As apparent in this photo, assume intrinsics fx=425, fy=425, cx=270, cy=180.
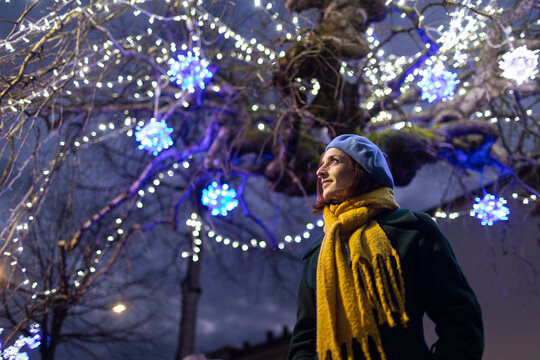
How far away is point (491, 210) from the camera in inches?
154

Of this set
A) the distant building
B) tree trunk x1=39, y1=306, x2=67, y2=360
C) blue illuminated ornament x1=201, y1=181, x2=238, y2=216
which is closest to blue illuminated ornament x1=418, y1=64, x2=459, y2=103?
blue illuminated ornament x1=201, y1=181, x2=238, y2=216

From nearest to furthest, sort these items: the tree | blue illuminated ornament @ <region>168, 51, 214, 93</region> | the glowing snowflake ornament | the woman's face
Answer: the woman's face < the glowing snowflake ornament < blue illuminated ornament @ <region>168, 51, 214, 93</region> < the tree

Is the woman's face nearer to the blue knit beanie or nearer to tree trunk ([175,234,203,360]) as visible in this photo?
the blue knit beanie

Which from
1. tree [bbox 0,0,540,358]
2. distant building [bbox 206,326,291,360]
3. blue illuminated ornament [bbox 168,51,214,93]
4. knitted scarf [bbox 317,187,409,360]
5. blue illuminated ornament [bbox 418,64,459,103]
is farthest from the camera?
distant building [bbox 206,326,291,360]

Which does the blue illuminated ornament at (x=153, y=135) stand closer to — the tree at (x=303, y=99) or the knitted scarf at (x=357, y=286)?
the tree at (x=303, y=99)

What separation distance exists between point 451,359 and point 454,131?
3.76m

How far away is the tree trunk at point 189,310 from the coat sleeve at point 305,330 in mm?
5819

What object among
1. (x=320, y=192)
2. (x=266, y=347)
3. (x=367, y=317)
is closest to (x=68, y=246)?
(x=320, y=192)

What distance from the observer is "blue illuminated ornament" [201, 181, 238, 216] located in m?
4.24

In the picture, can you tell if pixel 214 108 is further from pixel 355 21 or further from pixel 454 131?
pixel 454 131

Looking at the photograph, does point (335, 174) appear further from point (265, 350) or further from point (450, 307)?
point (265, 350)

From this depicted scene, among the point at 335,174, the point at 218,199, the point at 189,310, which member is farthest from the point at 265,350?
the point at 335,174

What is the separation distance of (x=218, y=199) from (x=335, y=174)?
9.28ft

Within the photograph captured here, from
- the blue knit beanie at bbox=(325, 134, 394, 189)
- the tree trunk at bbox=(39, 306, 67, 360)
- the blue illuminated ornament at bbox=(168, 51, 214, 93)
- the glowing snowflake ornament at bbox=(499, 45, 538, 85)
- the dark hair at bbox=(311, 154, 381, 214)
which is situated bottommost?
the dark hair at bbox=(311, 154, 381, 214)
